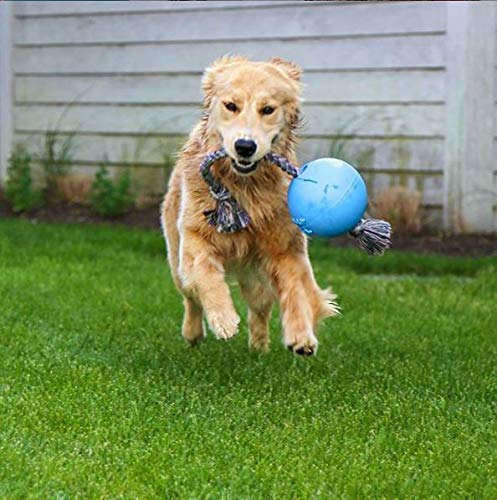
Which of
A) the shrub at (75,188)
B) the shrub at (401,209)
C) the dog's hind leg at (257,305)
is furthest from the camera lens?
the shrub at (75,188)

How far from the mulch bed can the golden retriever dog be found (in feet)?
12.6

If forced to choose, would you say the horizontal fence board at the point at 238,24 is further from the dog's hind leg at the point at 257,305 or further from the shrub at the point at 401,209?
the dog's hind leg at the point at 257,305

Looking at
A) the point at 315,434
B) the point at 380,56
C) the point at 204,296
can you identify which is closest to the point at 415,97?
the point at 380,56

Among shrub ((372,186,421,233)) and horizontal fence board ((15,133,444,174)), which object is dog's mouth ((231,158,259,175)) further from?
shrub ((372,186,421,233))

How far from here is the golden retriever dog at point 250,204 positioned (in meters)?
4.24

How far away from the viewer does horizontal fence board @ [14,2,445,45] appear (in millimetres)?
8648

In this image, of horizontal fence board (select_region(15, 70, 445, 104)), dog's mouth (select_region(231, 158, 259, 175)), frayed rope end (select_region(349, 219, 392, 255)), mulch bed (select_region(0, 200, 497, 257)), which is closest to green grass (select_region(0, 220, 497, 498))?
frayed rope end (select_region(349, 219, 392, 255))

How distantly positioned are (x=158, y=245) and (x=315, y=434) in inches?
179

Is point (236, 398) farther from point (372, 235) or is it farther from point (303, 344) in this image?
point (372, 235)

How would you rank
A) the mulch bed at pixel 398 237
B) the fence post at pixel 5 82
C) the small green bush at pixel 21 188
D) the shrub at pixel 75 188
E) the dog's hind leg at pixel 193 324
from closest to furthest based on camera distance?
the dog's hind leg at pixel 193 324
the mulch bed at pixel 398 237
the small green bush at pixel 21 188
the shrub at pixel 75 188
the fence post at pixel 5 82

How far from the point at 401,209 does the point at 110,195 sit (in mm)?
2338

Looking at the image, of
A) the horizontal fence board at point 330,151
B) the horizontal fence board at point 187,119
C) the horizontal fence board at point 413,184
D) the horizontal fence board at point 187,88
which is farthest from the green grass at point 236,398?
the horizontal fence board at point 187,88

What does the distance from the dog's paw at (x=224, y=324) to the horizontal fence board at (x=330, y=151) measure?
174 inches

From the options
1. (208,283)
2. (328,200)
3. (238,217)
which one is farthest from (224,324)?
(328,200)
